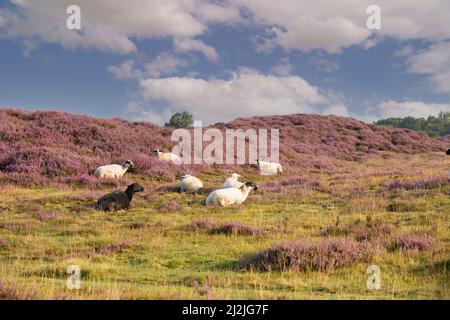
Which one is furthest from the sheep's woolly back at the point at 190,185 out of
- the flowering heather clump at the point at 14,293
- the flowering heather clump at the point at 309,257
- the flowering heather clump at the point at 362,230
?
the flowering heather clump at the point at 14,293

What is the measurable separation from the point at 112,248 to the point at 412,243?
7.76m

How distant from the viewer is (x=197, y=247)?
42.0 ft

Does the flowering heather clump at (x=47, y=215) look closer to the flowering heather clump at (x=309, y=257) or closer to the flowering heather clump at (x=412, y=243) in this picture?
the flowering heather clump at (x=309, y=257)

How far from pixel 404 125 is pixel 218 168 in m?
126

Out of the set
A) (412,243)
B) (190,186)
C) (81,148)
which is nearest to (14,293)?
(412,243)

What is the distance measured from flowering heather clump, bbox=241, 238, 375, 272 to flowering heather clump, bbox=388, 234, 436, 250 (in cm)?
99

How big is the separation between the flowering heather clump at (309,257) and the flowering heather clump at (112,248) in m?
3.69

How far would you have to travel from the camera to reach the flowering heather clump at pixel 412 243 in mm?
11388

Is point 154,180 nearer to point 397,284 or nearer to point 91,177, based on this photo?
point 91,177

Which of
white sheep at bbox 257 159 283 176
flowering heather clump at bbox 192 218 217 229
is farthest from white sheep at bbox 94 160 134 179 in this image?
flowering heather clump at bbox 192 218 217 229

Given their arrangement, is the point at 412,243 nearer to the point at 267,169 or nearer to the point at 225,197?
the point at 225,197
